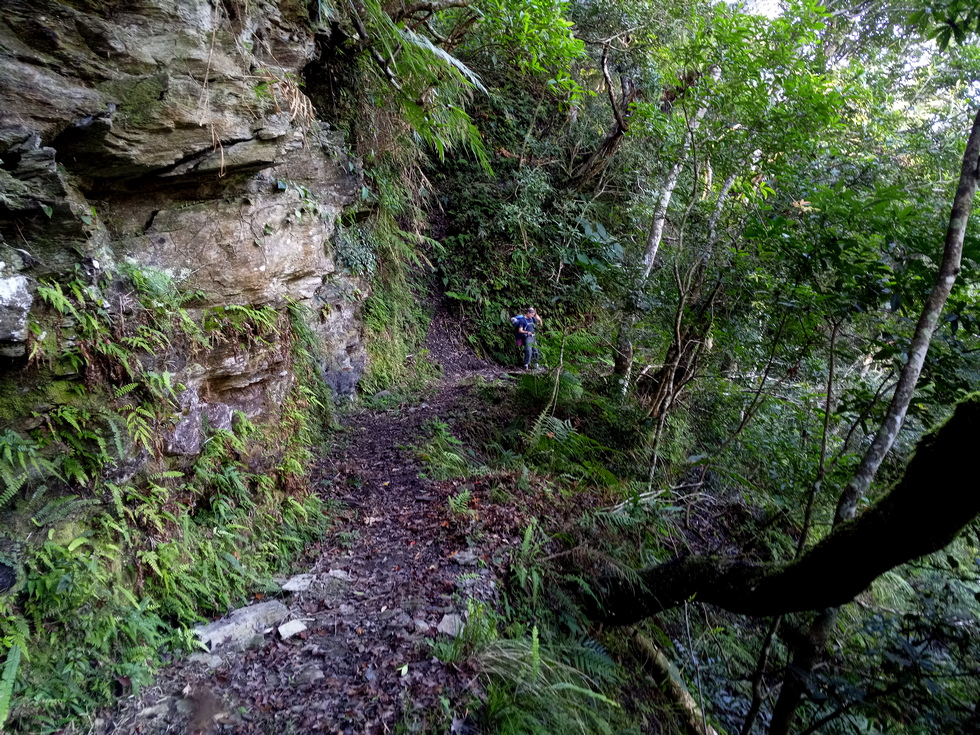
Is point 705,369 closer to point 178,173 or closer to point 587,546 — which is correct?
point 587,546

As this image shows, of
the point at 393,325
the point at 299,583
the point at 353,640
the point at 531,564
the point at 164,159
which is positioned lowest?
the point at 299,583

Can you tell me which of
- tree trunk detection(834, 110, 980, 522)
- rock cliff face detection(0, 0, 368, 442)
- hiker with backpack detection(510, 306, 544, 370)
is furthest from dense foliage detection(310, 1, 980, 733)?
rock cliff face detection(0, 0, 368, 442)

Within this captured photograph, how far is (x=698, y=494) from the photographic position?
6320mm

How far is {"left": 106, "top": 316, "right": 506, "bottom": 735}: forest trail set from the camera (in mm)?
2955

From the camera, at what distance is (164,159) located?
4305mm

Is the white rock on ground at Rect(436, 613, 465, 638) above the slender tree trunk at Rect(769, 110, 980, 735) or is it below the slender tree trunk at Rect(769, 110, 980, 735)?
below

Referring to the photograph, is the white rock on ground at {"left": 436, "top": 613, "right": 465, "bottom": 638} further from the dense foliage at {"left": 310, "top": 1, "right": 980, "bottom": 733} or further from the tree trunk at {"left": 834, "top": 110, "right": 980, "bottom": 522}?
the tree trunk at {"left": 834, "top": 110, "right": 980, "bottom": 522}

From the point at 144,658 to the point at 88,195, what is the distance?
3468 millimetres

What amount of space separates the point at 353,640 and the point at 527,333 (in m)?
8.60

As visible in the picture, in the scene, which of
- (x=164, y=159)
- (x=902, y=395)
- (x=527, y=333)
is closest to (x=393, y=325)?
(x=527, y=333)

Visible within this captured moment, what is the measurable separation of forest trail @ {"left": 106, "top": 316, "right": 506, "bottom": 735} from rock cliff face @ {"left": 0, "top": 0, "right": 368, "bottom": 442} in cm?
151

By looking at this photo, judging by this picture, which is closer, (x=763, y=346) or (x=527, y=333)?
(x=763, y=346)

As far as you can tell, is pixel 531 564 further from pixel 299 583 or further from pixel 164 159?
pixel 164 159

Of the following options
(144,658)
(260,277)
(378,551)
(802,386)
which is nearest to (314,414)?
(260,277)
